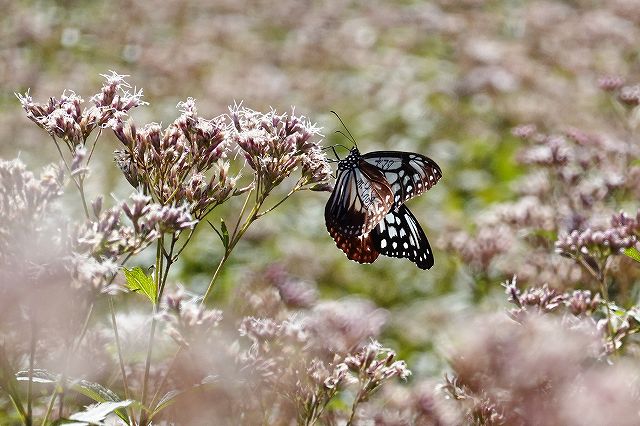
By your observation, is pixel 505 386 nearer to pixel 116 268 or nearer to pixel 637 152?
pixel 116 268

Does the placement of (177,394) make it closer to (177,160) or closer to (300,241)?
(177,160)

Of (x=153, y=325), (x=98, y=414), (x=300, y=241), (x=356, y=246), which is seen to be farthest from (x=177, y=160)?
(x=300, y=241)

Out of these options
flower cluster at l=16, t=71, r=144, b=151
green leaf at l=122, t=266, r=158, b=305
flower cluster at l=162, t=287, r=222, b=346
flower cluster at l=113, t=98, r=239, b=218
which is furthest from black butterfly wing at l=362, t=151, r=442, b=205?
flower cluster at l=162, t=287, r=222, b=346

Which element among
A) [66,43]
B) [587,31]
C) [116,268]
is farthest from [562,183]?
[587,31]

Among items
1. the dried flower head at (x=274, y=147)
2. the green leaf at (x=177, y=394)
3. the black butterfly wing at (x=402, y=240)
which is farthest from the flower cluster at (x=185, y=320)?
the black butterfly wing at (x=402, y=240)

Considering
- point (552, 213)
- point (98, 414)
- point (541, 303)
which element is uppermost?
point (98, 414)

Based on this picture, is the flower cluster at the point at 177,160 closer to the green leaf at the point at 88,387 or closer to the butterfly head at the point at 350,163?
the green leaf at the point at 88,387
